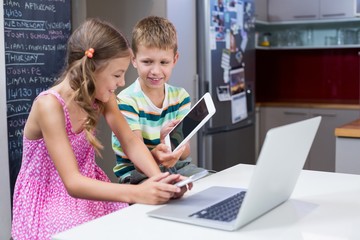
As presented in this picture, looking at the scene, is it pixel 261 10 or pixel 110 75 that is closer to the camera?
pixel 110 75

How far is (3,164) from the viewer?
2562 millimetres

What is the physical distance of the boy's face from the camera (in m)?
1.89

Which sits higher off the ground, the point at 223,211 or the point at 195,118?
the point at 195,118

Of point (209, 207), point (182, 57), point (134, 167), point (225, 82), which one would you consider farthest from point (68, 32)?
point (209, 207)

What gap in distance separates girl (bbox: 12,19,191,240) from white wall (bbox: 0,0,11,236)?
100 centimetres

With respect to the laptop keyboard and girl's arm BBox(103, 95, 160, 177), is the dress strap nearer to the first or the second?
girl's arm BBox(103, 95, 160, 177)

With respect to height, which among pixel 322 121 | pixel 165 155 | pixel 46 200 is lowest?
pixel 322 121

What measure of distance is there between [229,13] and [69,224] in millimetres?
2621

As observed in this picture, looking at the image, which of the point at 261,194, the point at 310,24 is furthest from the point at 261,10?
the point at 261,194

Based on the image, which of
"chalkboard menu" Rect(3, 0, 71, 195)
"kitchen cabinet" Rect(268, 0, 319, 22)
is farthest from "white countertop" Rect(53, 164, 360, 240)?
"kitchen cabinet" Rect(268, 0, 319, 22)

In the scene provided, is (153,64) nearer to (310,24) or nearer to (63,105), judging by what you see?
(63,105)

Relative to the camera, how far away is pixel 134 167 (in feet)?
6.08

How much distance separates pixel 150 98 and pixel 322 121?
9.44 ft

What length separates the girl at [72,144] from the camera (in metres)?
1.45
